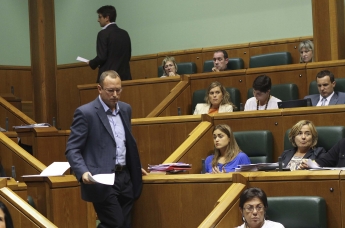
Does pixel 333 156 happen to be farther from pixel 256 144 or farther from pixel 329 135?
pixel 256 144

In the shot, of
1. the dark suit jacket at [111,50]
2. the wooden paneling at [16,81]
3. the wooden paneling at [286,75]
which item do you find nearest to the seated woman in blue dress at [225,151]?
the wooden paneling at [286,75]

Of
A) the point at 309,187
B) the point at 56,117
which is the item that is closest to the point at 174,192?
the point at 309,187

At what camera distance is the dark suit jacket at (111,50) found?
18.0ft

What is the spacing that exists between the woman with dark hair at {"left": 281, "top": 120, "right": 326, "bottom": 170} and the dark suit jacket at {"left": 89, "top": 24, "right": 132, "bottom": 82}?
7.29ft

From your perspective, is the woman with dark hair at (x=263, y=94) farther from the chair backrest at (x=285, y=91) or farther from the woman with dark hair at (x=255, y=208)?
the woman with dark hair at (x=255, y=208)

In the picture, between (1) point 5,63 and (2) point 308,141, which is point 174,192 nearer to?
(2) point 308,141

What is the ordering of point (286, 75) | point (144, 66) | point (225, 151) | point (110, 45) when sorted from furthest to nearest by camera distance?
point (144, 66), point (110, 45), point (286, 75), point (225, 151)

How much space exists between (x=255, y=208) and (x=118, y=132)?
27.5 inches

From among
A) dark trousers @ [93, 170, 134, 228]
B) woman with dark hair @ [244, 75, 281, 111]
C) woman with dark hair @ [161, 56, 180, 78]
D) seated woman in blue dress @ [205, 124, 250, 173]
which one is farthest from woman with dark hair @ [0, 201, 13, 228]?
woman with dark hair @ [161, 56, 180, 78]

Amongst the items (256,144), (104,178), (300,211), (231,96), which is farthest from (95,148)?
(231,96)

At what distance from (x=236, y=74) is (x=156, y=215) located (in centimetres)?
189

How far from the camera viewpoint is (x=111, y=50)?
18.0 feet

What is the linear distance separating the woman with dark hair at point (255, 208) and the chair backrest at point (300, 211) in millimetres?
87

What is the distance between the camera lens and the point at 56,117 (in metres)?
5.81
